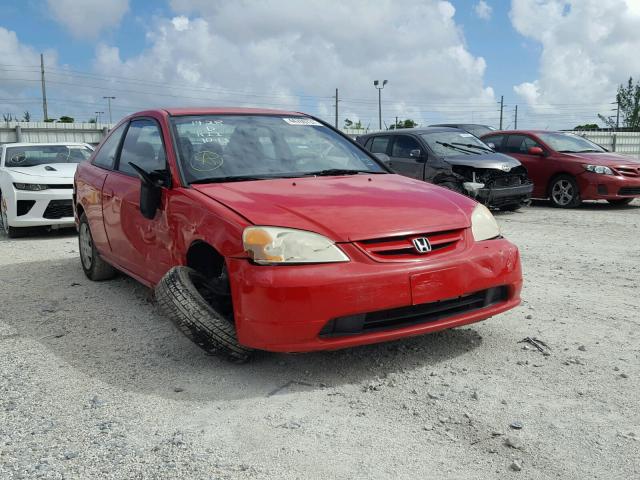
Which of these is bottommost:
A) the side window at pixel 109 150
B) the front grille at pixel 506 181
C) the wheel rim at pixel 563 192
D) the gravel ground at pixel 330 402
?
the gravel ground at pixel 330 402

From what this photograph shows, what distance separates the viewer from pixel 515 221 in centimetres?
947

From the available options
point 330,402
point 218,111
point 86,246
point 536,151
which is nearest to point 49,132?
point 536,151

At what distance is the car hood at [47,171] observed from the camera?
8.69 meters

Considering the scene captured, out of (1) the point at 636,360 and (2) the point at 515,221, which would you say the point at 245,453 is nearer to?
(1) the point at 636,360

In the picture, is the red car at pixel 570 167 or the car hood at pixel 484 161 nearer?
the car hood at pixel 484 161

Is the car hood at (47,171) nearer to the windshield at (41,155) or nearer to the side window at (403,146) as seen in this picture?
the windshield at (41,155)

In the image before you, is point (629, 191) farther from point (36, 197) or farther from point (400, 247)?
point (36, 197)

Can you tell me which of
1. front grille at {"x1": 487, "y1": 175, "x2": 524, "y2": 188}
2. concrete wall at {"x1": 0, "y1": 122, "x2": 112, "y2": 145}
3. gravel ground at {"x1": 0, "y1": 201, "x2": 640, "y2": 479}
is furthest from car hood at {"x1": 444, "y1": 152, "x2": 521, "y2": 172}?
concrete wall at {"x1": 0, "y1": 122, "x2": 112, "y2": 145}

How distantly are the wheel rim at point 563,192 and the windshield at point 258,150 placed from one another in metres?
7.44

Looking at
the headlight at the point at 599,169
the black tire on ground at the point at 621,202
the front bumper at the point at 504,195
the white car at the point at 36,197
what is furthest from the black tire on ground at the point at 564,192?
the white car at the point at 36,197

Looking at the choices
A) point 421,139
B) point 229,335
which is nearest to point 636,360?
point 229,335

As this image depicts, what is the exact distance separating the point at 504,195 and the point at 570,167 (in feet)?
6.22

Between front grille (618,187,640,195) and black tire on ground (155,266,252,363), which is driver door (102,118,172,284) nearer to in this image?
black tire on ground (155,266,252,363)

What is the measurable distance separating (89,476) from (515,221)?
8.07m
